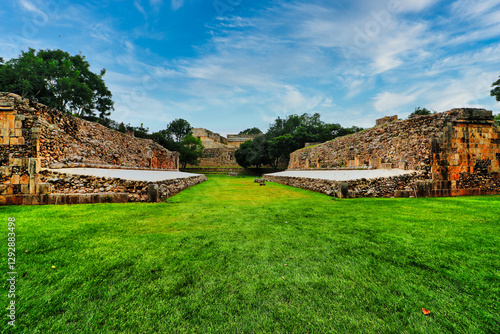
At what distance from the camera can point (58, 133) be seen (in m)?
7.12

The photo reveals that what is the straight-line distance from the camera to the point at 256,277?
187 cm

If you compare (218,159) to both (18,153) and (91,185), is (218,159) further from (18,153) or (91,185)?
(91,185)

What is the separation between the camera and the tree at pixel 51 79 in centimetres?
1795

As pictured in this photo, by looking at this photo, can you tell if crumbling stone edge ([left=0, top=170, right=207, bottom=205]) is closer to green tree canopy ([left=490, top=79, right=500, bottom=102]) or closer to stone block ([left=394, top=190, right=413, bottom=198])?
stone block ([left=394, top=190, right=413, bottom=198])

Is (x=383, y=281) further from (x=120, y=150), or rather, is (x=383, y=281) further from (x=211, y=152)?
(x=211, y=152)

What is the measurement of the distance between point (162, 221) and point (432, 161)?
9385 mm

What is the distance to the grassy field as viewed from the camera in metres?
1.32

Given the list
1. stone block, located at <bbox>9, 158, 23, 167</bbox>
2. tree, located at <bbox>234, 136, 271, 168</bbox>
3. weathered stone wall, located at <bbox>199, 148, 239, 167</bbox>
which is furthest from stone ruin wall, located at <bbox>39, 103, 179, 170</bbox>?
weathered stone wall, located at <bbox>199, 148, 239, 167</bbox>

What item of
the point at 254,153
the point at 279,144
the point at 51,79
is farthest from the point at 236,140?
the point at 51,79

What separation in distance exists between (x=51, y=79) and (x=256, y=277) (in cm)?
3206

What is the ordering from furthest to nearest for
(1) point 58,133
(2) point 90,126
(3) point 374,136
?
(3) point 374,136, (2) point 90,126, (1) point 58,133

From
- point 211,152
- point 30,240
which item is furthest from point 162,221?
point 211,152

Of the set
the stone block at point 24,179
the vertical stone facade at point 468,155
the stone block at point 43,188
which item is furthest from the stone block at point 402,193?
the stone block at point 24,179

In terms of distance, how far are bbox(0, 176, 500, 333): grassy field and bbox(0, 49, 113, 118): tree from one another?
25917mm
